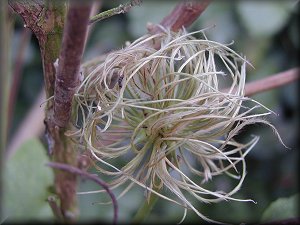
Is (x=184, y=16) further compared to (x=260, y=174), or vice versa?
(x=260, y=174)

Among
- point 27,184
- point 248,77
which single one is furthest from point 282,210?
point 248,77

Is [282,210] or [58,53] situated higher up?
[58,53]

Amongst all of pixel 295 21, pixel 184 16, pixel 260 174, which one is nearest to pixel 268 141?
pixel 260 174

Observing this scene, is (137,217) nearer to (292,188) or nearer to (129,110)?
(129,110)

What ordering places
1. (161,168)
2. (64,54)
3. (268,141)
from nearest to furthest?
1. (64,54)
2. (161,168)
3. (268,141)

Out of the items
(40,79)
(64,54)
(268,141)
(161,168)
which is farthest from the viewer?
(40,79)

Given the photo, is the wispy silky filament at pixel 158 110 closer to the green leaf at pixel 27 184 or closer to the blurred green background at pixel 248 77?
the green leaf at pixel 27 184

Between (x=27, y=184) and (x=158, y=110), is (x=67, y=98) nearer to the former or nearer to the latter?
(x=158, y=110)
